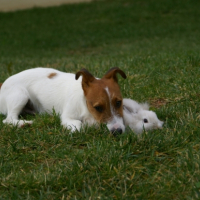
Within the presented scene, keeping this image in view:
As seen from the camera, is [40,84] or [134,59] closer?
[40,84]

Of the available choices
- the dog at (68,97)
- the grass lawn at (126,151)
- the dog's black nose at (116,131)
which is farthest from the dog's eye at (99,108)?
Answer: the dog's black nose at (116,131)

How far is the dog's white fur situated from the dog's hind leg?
5.46 ft

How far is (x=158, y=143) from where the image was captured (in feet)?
14.1

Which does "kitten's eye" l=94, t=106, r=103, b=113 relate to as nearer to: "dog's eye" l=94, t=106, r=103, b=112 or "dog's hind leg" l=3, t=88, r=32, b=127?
"dog's eye" l=94, t=106, r=103, b=112

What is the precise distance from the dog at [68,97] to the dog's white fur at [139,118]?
28cm

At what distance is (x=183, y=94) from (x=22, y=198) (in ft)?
11.2

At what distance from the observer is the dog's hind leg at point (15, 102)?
5.88 metres

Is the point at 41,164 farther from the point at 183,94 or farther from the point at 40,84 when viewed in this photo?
the point at 183,94

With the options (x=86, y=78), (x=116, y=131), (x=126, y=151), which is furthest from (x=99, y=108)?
A: (x=126, y=151)

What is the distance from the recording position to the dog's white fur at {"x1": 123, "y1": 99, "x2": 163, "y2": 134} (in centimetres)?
500

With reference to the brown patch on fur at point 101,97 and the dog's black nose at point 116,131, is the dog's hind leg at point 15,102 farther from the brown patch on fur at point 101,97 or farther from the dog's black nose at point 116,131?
the dog's black nose at point 116,131

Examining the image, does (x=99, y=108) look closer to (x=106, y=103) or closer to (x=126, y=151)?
(x=106, y=103)

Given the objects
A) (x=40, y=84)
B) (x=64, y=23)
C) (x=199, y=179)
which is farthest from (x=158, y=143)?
(x=64, y=23)

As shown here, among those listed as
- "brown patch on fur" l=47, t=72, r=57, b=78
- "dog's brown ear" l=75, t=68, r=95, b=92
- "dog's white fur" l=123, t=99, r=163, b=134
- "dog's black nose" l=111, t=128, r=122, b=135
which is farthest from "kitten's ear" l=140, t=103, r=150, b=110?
"brown patch on fur" l=47, t=72, r=57, b=78
